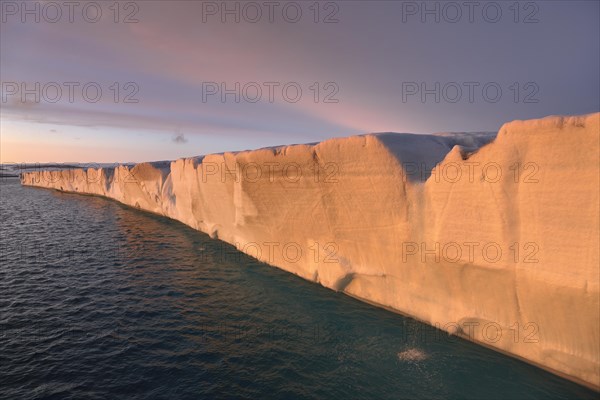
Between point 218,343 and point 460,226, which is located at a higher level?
point 460,226

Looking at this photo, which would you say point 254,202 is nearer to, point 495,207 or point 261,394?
point 261,394

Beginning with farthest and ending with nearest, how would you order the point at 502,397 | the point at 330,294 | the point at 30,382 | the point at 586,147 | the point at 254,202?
the point at 254,202
the point at 330,294
the point at 30,382
the point at 502,397
the point at 586,147

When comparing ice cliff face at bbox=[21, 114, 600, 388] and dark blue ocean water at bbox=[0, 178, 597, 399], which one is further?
dark blue ocean water at bbox=[0, 178, 597, 399]

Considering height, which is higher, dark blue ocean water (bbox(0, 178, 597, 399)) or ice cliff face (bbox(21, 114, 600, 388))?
ice cliff face (bbox(21, 114, 600, 388))

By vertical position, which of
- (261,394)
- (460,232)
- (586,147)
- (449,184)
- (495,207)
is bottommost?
A: (261,394)

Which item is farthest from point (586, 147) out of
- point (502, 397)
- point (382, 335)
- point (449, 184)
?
point (382, 335)
